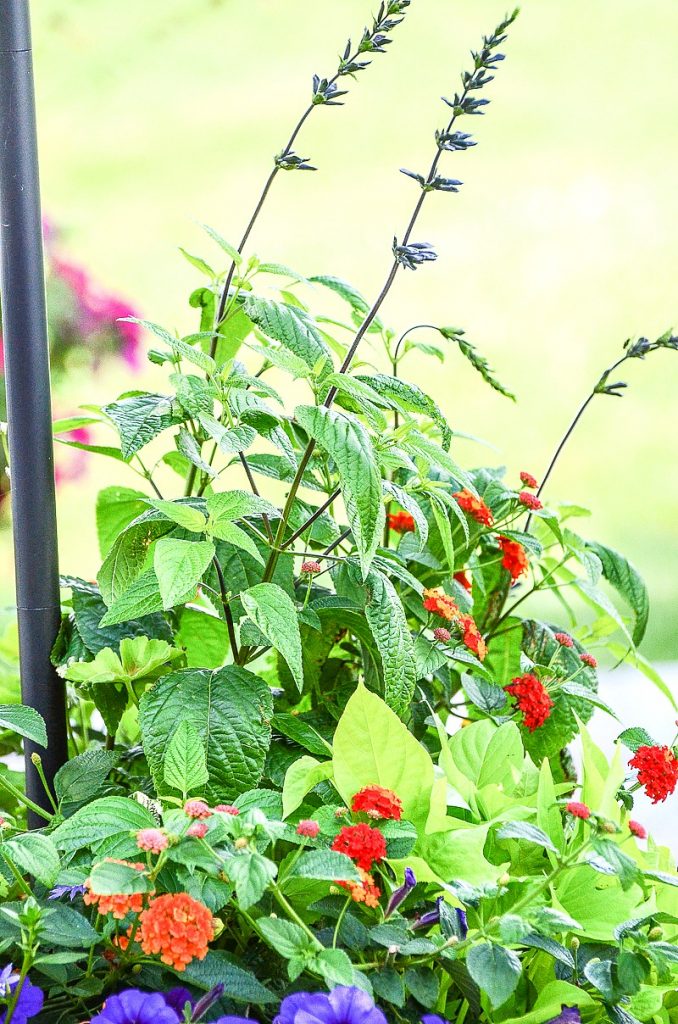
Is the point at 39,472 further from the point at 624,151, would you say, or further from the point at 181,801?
the point at 624,151

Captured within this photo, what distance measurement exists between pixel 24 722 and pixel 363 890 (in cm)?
20

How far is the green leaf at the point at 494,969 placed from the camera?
1.35 ft

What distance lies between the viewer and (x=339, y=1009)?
1.35 feet

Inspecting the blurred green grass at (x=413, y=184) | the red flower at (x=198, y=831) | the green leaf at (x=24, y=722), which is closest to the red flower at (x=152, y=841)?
the red flower at (x=198, y=831)

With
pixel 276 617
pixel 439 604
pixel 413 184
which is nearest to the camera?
pixel 276 617

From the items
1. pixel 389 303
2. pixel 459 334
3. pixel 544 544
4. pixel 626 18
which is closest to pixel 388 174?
pixel 389 303

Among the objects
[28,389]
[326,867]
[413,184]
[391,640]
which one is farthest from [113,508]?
[413,184]

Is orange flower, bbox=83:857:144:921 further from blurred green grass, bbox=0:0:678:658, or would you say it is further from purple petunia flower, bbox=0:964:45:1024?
blurred green grass, bbox=0:0:678:658

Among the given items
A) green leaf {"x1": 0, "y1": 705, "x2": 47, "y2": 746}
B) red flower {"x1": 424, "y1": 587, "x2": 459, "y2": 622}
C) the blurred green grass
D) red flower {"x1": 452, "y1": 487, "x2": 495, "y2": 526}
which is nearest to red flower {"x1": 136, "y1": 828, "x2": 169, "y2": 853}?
green leaf {"x1": 0, "y1": 705, "x2": 47, "y2": 746}

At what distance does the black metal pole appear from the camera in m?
0.56

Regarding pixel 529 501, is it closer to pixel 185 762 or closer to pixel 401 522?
pixel 401 522

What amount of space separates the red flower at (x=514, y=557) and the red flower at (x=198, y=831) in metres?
0.37

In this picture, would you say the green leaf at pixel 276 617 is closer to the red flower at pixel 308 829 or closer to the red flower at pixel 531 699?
the red flower at pixel 308 829

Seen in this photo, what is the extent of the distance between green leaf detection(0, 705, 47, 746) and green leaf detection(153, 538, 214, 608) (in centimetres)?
11
